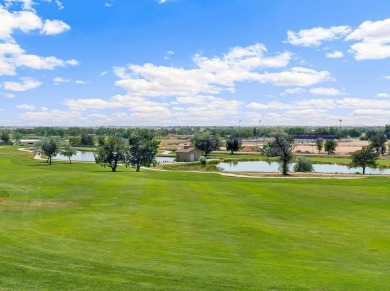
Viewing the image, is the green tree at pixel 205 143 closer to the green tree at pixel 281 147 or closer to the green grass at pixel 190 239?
the green tree at pixel 281 147

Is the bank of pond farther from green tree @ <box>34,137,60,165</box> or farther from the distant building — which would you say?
green tree @ <box>34,137,60,165</box>

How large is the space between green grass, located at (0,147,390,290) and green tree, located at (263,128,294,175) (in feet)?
104

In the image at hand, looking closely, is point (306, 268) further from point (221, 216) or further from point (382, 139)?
point (382, 139)

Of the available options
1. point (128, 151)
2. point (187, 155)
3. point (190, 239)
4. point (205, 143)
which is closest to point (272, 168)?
point (187, 155)

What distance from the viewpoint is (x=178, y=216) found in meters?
29.1

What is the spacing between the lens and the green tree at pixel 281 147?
2928 inches

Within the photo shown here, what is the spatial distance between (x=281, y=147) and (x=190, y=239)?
182 ft

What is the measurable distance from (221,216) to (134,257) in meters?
12.5

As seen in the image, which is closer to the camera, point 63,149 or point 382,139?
point 63,149

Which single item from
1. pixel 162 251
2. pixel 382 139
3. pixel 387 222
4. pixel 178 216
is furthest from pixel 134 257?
pixel 382 139

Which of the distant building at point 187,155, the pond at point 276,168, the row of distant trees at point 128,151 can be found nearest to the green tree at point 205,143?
the distant building at point 187,155

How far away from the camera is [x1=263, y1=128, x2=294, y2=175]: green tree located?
74.4 metres

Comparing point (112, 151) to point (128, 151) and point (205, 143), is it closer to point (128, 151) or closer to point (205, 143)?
point (128, 151)

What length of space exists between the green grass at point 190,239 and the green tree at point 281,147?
3179cm
